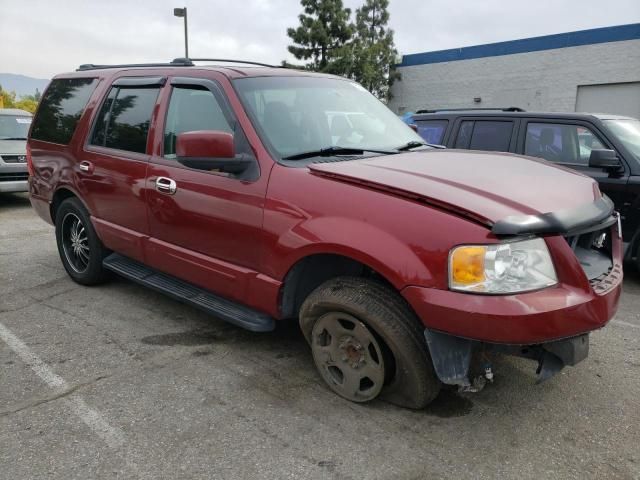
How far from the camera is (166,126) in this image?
→ 369 cm

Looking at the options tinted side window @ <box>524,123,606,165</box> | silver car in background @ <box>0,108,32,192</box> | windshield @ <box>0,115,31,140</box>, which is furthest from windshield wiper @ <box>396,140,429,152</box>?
windshield @ <box>0,115,31,140</box>

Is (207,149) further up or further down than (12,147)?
further up

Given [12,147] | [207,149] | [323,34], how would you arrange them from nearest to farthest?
[207,149] < [12,147] < [323,34]

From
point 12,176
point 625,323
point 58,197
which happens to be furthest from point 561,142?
point 12,176

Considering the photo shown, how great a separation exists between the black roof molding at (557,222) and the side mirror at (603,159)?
2.58 m

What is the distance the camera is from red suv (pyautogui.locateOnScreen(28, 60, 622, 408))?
2297mm

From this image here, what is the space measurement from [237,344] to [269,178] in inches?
52.4

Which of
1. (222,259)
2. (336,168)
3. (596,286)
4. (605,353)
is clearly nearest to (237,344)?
(222,259)

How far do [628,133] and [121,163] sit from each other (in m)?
5.09

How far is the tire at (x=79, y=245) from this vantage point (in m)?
4.56

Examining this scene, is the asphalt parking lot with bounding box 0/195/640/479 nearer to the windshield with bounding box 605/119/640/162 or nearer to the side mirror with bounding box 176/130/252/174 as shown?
the side mirror with bounding box 176/130/252/174

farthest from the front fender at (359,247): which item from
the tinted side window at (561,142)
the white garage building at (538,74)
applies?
the white garage building at (538,74)

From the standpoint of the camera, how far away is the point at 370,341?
2.70m

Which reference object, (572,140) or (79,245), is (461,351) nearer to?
(79,245)
